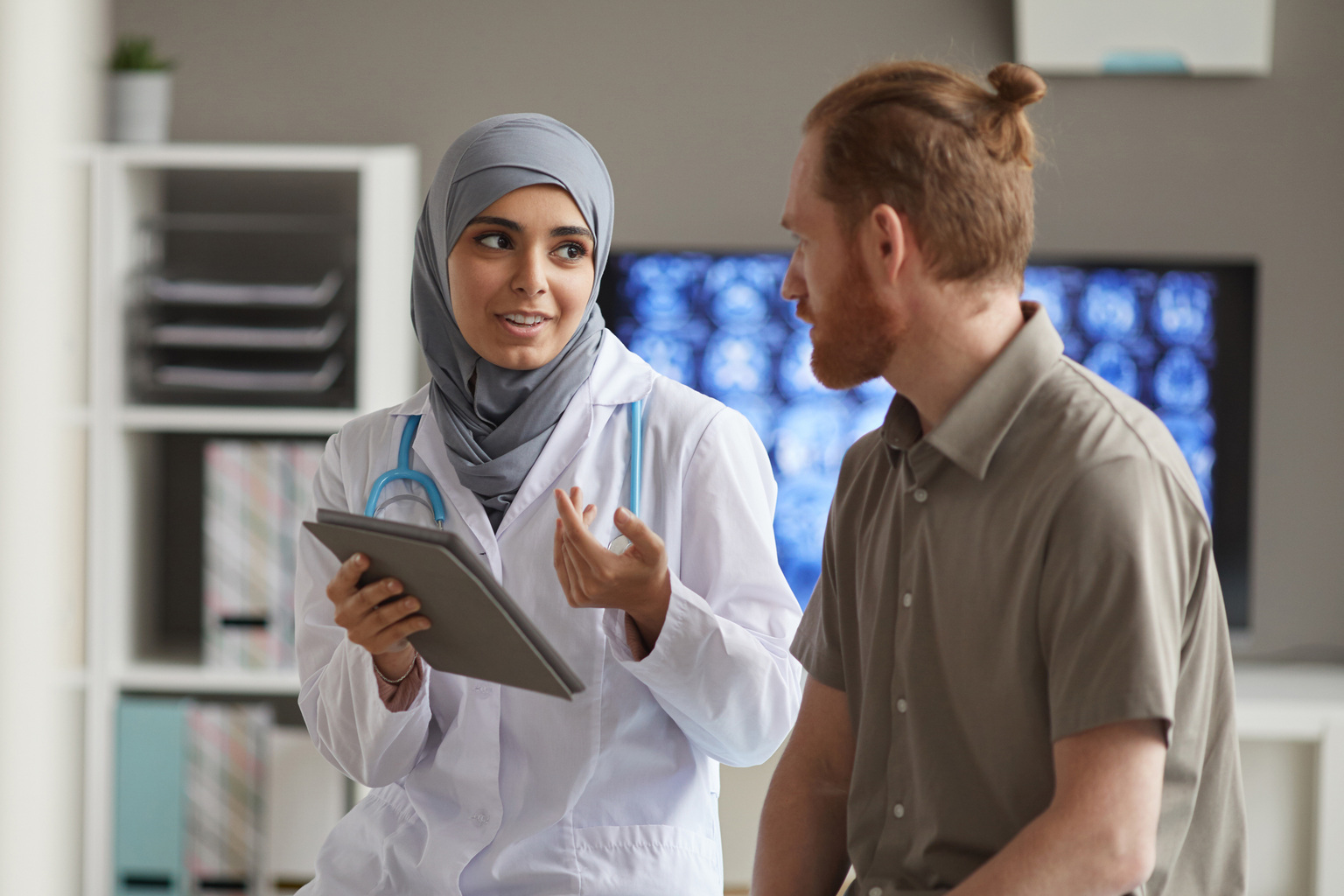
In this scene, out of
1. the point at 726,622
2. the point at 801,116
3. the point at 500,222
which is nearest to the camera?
the point at 726,622

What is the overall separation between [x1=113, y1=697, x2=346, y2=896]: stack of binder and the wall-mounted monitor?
1130 mm

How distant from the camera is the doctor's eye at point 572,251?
1411mm

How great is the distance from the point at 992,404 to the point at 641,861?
0.61m

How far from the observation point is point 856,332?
1.04 m

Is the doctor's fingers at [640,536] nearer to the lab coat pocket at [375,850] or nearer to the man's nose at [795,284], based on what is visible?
the man's nose at [795,284]

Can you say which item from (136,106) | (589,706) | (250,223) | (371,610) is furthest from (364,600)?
(136,106)

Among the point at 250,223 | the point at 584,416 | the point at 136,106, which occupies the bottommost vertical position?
the point at 584,416

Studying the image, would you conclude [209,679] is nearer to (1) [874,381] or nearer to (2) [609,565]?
(1) [874,381]

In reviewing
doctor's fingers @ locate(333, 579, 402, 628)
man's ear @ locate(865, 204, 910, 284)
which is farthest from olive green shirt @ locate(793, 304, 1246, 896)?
doctor's fingers @ locate(333, 579, 402, 628)

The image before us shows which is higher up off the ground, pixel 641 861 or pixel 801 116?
pixel 801 116

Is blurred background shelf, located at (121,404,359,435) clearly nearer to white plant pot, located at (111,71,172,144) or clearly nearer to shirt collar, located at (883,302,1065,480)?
white plant pot, located at (111,71,172,144)

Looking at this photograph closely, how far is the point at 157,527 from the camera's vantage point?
2.89m

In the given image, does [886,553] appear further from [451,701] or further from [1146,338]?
[1146,338]

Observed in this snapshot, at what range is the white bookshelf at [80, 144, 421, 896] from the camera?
2514 millimetres
